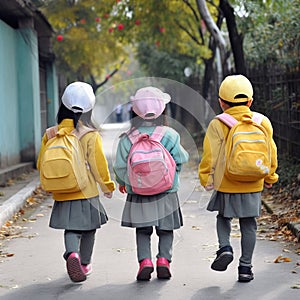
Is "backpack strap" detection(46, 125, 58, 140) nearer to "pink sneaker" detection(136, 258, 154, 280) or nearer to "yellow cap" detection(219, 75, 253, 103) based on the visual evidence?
"pink sneaker" detection(136, 258, 154, 280)

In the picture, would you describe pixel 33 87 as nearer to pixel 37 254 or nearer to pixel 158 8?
pixel 158 8

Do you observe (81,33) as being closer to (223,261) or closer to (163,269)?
(163,269)

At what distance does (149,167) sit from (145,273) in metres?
0.90

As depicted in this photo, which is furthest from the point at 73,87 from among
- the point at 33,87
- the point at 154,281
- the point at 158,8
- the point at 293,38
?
Answer: the point at 158,8

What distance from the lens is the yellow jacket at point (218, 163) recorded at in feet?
21.0

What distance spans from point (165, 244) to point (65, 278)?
95cm

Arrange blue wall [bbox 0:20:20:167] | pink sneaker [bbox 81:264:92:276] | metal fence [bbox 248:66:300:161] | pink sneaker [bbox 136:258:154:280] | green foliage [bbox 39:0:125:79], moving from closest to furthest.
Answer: pink sneaker [bbox 136:258:154:280] < pink sneaker [bbox 81:264:92:276] < metal fence [bbox 248:66:300:161] < blue wall [bbox 0:20:20:167] < green foliage [bbox 39:0:125:79]

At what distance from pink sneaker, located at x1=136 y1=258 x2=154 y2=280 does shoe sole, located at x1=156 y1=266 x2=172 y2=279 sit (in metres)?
0.09

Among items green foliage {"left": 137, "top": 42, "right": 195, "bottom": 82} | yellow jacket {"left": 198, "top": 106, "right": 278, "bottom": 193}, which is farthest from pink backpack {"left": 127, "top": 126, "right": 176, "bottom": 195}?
green foliage {"left": 137, "top": 42, "right": 195, "bottom": 82}

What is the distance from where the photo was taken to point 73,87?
665 centimetres

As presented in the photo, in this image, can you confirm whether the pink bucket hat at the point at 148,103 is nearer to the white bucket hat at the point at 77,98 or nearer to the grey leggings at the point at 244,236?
the white bucket hat at the point at 77,98

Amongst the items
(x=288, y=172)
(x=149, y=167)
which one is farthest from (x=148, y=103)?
(x=288, y=172)

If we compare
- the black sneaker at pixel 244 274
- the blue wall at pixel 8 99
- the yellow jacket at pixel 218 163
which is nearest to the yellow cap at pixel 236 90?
the yellow jacket at pixel 218 163

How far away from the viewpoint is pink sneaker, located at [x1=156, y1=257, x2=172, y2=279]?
656cm
